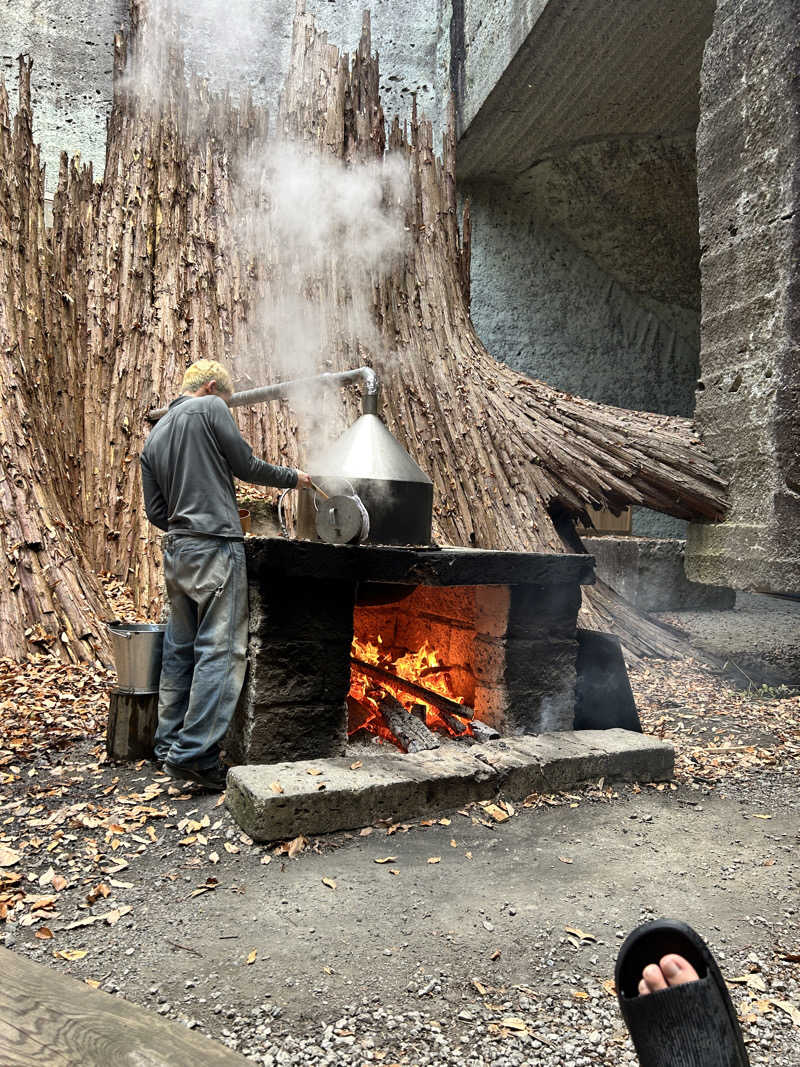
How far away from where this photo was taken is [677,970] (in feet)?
4.15

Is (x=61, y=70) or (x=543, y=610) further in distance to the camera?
(x=61, y=70)

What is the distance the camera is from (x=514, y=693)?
331 centimetres

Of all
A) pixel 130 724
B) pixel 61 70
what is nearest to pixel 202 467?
pixel 130 724

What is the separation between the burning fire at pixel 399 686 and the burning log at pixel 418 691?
0.02 m

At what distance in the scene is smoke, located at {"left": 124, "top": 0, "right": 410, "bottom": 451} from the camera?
5.69m

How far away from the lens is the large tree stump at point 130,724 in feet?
10.1

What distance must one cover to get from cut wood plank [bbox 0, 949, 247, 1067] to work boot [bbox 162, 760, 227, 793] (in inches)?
53.3

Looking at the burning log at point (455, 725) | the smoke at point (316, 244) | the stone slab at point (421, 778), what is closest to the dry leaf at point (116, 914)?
the stone slab at point (421, 778)

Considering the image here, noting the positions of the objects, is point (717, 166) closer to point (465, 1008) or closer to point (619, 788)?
point (619, 788)

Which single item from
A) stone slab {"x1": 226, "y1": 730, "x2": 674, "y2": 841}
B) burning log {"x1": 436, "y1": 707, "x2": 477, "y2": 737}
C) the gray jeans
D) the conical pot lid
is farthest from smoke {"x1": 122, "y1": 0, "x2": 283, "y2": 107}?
stone slab {"x1": 226, "y1": 730, "x2": 674, "y2": 841}

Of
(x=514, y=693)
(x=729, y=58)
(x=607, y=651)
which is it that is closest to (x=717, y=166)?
(x=729, y=58)

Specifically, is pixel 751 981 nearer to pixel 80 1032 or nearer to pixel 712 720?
pixel 80 1032

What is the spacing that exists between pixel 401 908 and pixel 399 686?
4.90 ft

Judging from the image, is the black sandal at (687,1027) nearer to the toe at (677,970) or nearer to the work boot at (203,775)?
the toe at (677,970)
